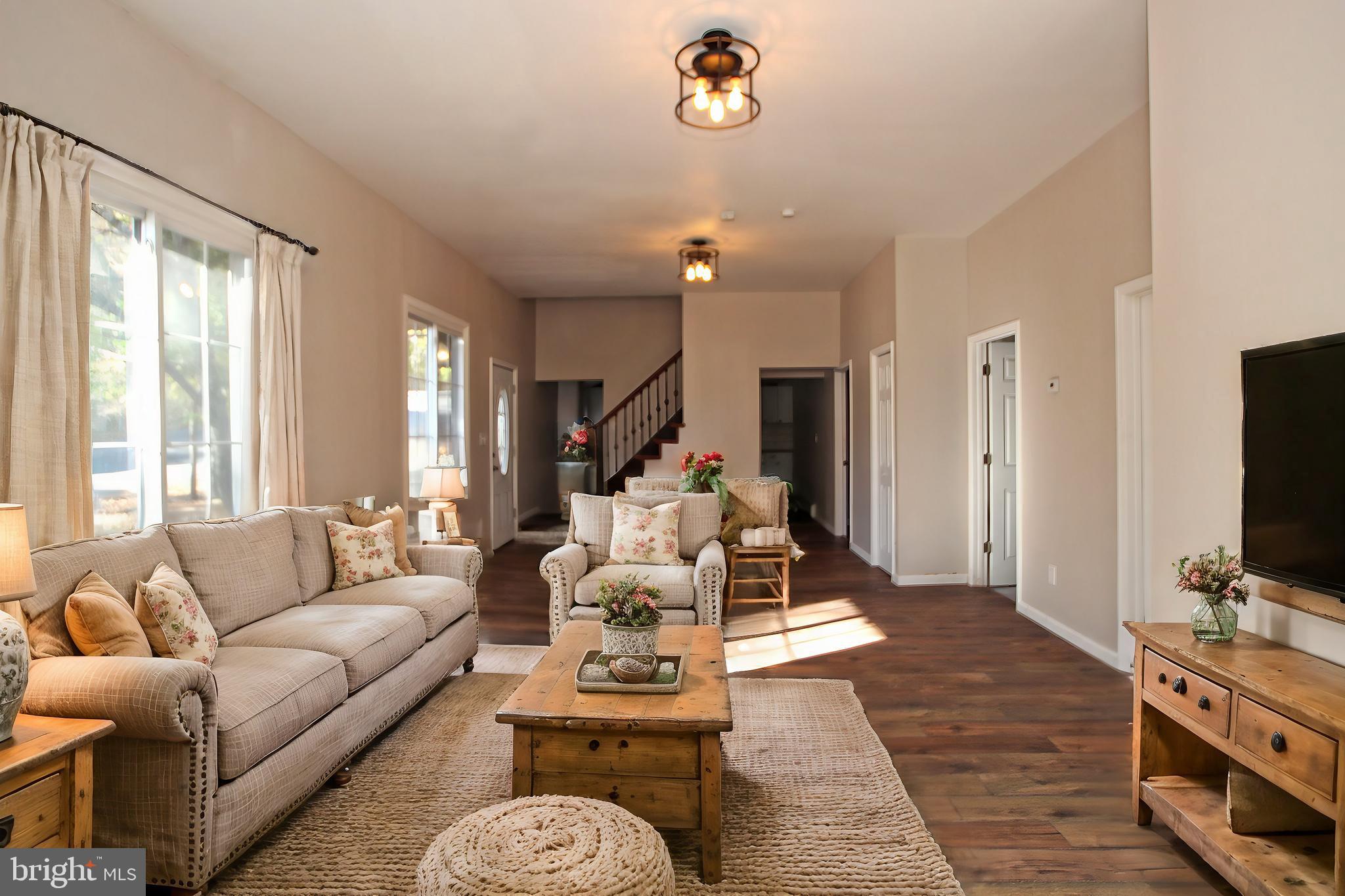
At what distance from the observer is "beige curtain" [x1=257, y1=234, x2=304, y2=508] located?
376 centimetres

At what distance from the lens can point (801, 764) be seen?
2.84 m

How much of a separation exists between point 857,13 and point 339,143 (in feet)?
9.67

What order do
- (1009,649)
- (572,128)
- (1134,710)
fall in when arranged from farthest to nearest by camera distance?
(1009,649) → (572,128) → (1134,710)

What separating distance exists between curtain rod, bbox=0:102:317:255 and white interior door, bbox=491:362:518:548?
3.95 meters

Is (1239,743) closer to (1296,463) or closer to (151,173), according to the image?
(1296,463)

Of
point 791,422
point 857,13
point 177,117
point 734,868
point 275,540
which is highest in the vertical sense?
point 857,13

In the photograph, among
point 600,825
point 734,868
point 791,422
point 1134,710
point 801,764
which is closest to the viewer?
point 600,825

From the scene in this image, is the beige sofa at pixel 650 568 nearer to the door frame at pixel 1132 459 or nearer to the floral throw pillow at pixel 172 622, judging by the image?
the floral throw pillow at pixel 172 622

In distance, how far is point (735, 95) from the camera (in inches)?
128

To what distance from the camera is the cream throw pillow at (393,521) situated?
3.98m

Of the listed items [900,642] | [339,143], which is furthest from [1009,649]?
[339,143]

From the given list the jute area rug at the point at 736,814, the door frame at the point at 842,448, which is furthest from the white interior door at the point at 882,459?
the jute area rug at the point at 736,814

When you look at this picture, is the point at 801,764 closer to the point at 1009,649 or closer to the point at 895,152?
the point at 1009,649

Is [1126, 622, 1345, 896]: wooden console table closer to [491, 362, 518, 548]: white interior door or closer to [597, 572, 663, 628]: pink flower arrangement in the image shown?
[597, 572, 663, 628]: pink flower arrangement
